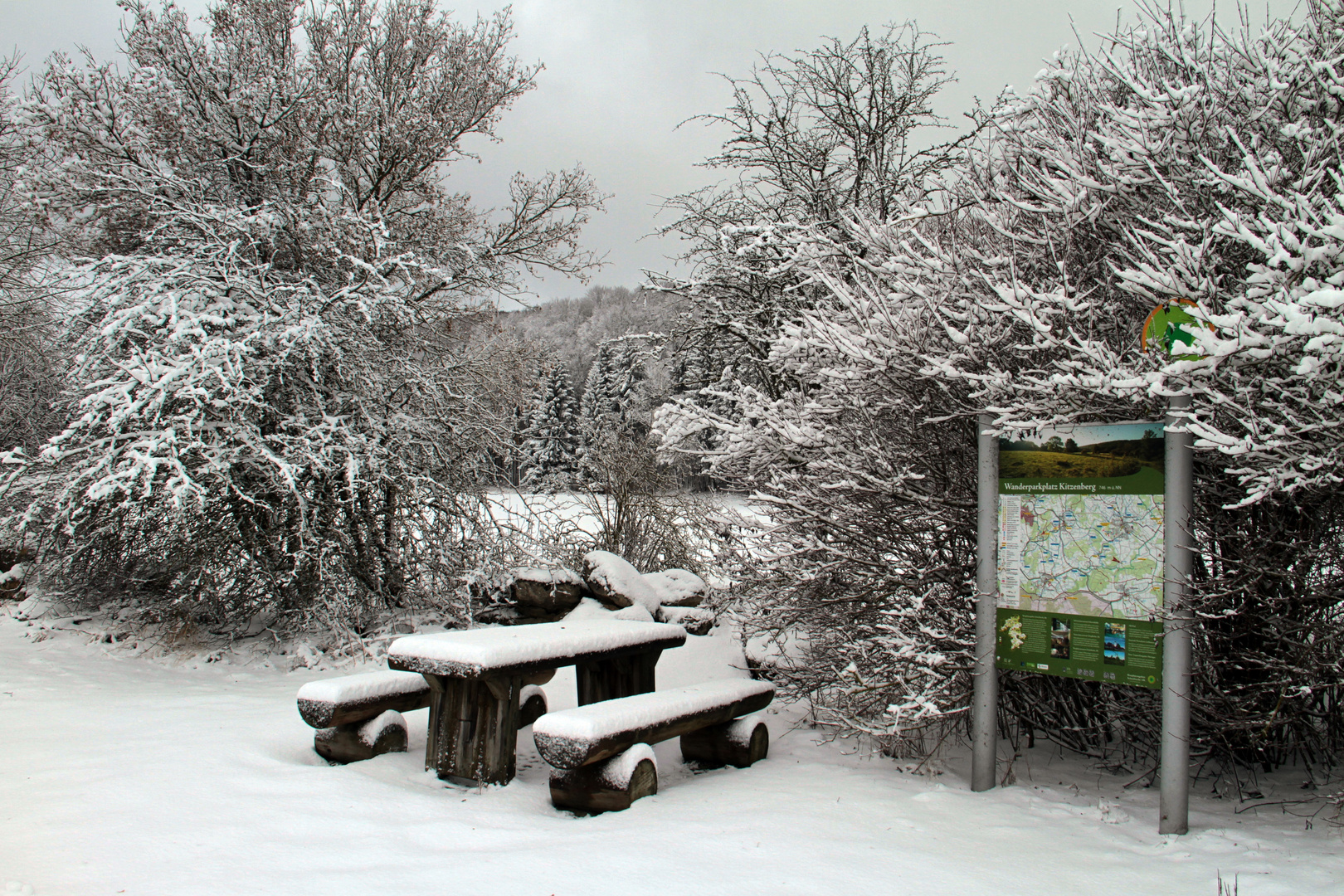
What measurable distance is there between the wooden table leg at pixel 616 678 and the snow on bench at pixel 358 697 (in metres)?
0.92

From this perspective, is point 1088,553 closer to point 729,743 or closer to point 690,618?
point 729,743

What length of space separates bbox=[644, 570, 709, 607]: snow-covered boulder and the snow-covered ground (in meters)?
3.72

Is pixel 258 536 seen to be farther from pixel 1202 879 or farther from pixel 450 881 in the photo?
pixel 1202 879

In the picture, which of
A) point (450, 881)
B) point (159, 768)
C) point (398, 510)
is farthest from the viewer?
point (398, 510)

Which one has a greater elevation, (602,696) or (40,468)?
(40,468)

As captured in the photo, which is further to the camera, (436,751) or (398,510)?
(398,510)

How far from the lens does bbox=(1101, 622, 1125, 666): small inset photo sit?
3453mm

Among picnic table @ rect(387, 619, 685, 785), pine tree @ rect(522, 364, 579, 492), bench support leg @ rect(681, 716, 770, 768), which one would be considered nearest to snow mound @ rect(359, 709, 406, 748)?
picnic table @ rect(387, 619, 685, 785)

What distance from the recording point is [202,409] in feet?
21.3

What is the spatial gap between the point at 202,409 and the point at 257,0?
→ 5.70 m

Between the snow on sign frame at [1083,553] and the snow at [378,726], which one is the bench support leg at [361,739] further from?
the snow on sign frame at [1083,553]

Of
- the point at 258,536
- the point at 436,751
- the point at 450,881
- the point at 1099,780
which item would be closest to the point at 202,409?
the point at 258,536

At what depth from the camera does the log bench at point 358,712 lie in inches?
163

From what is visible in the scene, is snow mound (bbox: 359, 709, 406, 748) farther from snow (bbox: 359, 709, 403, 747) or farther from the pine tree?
the pine tree
